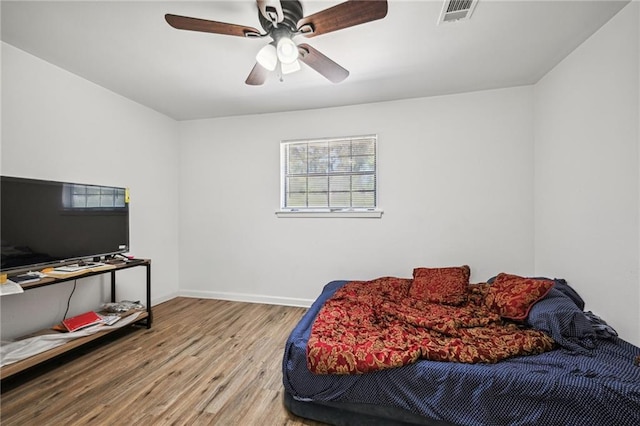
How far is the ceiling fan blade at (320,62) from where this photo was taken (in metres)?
1.74

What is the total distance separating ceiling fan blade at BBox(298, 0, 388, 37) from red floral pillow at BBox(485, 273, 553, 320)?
2.10 metres

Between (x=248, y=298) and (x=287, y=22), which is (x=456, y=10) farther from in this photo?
(x=248, y=298)

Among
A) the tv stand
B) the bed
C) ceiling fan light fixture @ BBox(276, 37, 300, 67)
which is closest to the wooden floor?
the tv stand

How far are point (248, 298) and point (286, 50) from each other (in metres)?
2.99

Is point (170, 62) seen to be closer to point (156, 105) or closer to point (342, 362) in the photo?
point (156, 105)

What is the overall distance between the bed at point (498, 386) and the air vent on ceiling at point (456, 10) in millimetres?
2013

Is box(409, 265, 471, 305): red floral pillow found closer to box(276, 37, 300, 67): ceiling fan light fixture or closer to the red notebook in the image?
box(276, 37, 300, 67): ceiling fan light fixture

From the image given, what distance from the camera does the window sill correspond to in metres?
3.17

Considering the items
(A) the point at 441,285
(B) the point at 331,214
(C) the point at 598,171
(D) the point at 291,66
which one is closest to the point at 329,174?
(B) the point at 331,214

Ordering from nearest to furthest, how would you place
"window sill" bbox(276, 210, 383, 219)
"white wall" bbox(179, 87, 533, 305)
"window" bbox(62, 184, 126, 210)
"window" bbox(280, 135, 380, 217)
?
"window" bbox(62, 184, 126, 210)
"white wall" bbox(179, 87, 533, 305)
"window sill" bbox(276, 210, 383, 219)
"window" bbox(280, 135, 380, 217)

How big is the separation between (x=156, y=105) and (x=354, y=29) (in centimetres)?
264

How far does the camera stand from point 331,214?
3.30m

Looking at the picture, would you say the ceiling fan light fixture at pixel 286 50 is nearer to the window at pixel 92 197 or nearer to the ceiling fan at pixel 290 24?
the ceiling fan at pixel 290 24

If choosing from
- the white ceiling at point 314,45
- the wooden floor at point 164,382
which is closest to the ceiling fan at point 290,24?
the white ceiling at point 314,45
